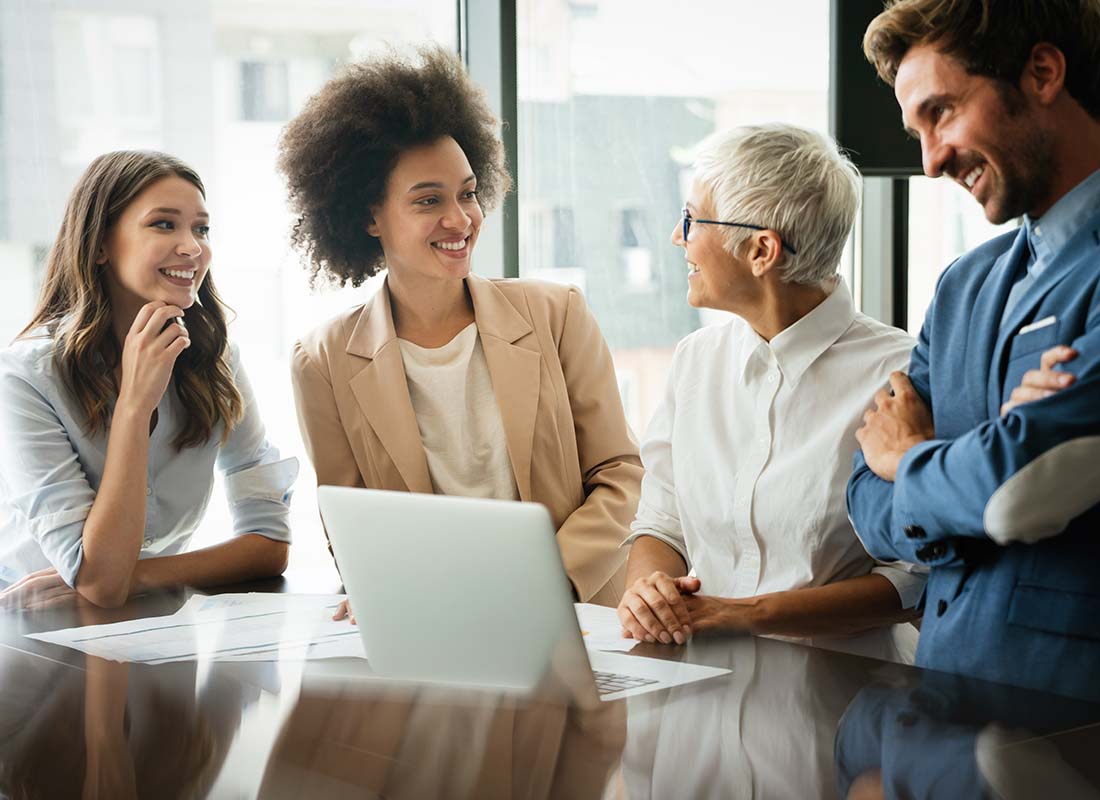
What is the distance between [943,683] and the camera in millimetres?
1413

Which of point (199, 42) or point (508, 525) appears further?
point (199, 42)

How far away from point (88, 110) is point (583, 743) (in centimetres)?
266

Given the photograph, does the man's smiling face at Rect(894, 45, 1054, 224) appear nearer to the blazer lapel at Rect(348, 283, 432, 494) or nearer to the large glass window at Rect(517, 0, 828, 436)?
the blazer lapel at Rect(348, 283, 432, 494)

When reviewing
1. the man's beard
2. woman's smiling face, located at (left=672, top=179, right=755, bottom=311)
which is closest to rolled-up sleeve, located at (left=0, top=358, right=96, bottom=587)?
woman's smiling face, located at (left=672, top=179, right=755, bottom=311)

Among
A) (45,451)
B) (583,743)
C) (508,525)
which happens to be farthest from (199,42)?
(583,743)

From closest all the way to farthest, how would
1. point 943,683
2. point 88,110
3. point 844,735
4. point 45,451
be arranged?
point 844,735
point 943,683
point 45,451
point 88,110

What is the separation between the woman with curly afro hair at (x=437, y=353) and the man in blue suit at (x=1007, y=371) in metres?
0.86

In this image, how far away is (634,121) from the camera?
3.91 metres

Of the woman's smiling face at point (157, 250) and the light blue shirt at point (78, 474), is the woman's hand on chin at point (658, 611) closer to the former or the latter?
the light blue shirt at point (78, 474)

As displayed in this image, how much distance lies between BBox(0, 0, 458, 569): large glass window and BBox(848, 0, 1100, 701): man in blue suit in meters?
1.84

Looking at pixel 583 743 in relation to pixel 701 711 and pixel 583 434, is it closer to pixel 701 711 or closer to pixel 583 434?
pixel 701 711

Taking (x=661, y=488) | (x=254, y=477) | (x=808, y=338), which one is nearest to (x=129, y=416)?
(x=254, y=477)

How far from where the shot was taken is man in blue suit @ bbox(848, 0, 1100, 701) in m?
1.42

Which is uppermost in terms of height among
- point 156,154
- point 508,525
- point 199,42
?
point 199,42
